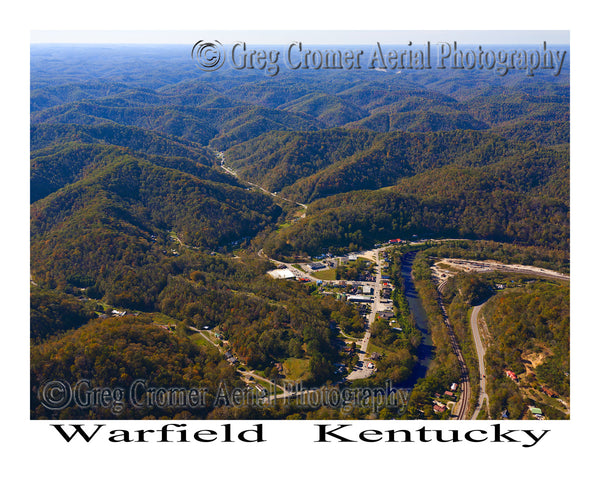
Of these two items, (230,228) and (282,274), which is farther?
(230,228)

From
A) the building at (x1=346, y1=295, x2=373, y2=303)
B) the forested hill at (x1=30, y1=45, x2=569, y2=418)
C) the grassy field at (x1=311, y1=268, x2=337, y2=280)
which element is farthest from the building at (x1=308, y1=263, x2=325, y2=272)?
the building at (x1=346, y1=295, x2=373, y2=303)

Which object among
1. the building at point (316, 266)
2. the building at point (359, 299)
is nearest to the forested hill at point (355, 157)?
the building at point (316, 266)

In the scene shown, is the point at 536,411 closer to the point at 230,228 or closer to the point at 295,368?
the point at 295,368

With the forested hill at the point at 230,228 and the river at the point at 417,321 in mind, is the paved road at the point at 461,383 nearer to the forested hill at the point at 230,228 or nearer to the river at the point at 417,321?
the river at the point at 417,321

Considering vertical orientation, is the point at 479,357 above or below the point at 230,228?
below

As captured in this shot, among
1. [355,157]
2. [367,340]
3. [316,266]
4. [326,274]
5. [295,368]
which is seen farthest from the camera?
[355,157]

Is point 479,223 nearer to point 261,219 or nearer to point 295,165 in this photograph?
point 261,219

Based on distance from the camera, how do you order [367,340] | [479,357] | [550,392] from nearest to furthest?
[550,392]
[479,357]
[367,340]
